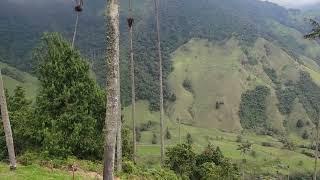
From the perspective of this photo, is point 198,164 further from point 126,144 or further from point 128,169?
point 128,169

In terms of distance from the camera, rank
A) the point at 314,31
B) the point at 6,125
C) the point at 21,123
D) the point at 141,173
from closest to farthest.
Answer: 1. the point at 6,125
2. the point at 141,173
3. the point at 314,31
4. the point at 21,123

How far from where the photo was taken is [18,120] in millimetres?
53156

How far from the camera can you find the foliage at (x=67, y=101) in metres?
42.3

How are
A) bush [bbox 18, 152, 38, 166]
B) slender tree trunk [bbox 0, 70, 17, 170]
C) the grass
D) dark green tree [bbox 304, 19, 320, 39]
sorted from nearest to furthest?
the grass < slender tree trunk [bbox 0, 70, 17, 170] < bush [bbox 18, 152, 38, 166] < dark green tree [bbox 304, 19, 320, 39]

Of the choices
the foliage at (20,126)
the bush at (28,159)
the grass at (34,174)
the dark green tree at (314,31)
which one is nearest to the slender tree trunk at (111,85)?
the grass at (34,174)

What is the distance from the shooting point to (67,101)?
43031 mm

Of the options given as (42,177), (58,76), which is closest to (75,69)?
(58,76)

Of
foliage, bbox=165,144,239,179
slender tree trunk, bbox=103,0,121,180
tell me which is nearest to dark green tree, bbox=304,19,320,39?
slender tree trunk, bbox=103,0,121,180

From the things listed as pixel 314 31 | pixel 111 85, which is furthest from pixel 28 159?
pixel 314 31

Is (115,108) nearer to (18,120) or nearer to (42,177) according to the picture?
(42,177)

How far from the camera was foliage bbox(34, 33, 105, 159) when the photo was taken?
4231 cm

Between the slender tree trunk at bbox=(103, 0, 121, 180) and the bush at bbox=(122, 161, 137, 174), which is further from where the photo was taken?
the bush at bbox=(122, 161, 137, 174)

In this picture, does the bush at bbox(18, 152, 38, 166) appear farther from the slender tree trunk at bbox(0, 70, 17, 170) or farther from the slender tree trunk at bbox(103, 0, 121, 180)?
the slender tree trunk at bbox(103, 0, 121, 180)

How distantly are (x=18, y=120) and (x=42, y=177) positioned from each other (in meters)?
23.8
